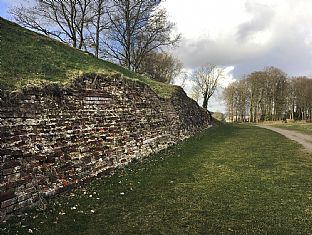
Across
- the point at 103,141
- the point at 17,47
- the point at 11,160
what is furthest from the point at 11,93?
the point at 17,47

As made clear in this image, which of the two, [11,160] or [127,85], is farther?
[127,85]

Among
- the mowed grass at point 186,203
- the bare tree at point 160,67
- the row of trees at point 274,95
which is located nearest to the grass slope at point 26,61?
the mowed grass at point 186,203

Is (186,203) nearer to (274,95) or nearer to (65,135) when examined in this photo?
(65,135)

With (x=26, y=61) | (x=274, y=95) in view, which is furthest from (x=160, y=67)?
(x=26, y=61)

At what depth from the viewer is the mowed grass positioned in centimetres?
521

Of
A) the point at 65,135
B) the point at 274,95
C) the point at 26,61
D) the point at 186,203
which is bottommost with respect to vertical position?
the point at 186,203

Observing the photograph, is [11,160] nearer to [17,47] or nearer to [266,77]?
[17,47]

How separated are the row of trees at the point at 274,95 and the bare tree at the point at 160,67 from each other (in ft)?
44.1

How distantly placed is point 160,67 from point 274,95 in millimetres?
21142

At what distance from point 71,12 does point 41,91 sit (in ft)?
78.6

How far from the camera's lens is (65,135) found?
23.8 feet

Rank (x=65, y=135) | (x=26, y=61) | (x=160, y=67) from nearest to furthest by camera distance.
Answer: (x=65, y=135) < (x=26, y=61) < (x=160, y=67)

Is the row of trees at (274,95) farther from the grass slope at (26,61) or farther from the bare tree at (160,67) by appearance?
the grass slope at (26,61)

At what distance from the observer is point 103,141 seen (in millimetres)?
8672
